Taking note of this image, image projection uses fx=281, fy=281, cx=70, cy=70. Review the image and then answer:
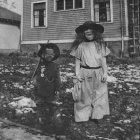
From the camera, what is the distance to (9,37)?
2127 centimetres

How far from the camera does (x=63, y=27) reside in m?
16.9

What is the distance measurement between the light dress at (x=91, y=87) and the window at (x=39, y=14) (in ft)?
44.5

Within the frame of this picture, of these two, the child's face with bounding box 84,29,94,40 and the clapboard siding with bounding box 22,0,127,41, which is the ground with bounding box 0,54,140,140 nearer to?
the child's face with bounding box 84,29,94,40

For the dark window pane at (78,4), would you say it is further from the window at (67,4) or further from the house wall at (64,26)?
the house wall at (64,26)

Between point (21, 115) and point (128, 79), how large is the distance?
4.62 meters

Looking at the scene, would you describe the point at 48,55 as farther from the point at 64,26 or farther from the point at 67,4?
the point at 67,4

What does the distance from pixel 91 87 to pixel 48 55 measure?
882 millimetres

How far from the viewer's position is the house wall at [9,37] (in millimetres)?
20812

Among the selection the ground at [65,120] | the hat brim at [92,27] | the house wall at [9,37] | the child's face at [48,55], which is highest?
the house wall at [9,37]

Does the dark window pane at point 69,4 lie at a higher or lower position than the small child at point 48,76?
higher

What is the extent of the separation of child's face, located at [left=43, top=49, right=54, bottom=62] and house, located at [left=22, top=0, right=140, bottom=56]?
35.2 ft

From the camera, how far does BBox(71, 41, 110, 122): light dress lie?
4398mm

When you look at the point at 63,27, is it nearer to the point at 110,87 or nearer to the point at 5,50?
the point at 5,50

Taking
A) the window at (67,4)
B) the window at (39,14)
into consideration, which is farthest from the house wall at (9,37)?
the window at (67,4)
